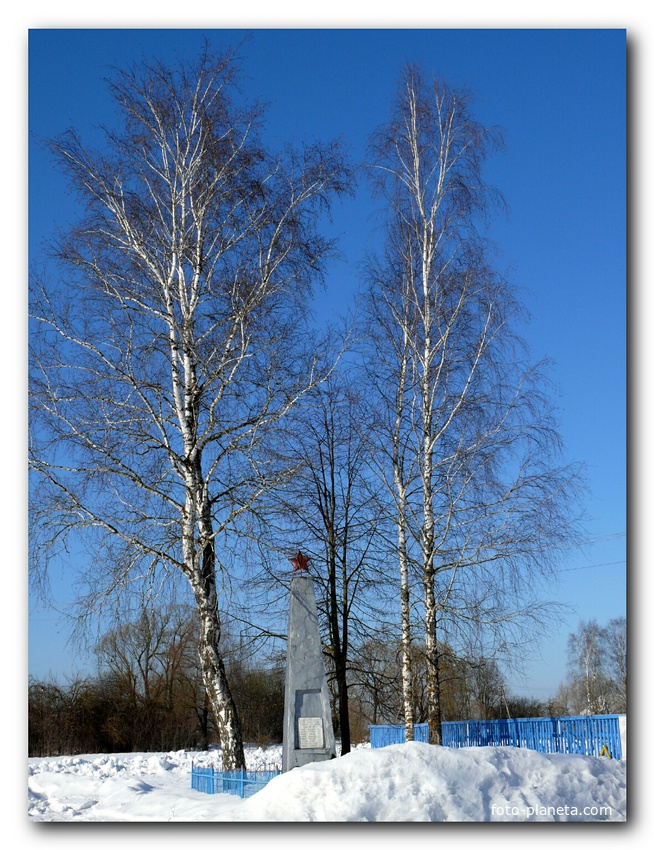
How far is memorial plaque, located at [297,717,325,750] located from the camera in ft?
23.2

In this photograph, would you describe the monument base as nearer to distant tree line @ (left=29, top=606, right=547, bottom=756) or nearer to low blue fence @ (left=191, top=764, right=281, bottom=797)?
low blue fence @ (left=191, top=764, right=281, bottom=797)

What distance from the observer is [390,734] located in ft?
34.7

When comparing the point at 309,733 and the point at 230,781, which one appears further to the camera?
the point at 309,733

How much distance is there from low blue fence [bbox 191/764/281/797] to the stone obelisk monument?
30 cm

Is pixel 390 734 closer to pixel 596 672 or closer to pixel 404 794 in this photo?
pixel 596 672

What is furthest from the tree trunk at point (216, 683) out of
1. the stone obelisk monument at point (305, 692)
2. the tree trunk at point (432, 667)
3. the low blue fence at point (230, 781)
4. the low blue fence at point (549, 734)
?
the low blue fence at point (549, 734)

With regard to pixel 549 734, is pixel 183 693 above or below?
above

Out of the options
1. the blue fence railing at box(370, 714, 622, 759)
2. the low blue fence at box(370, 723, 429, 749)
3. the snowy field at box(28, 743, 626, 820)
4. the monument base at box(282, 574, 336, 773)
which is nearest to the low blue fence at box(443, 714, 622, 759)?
the blue fence railing at box(370, 714, 622, 759)

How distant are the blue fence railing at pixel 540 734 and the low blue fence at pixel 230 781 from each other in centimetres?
213

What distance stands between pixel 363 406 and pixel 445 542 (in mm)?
1796

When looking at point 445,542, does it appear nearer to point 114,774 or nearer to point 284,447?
point 284,447

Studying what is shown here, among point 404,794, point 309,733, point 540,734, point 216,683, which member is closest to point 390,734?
point 540,734

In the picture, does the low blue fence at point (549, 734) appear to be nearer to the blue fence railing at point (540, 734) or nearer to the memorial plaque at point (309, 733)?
→ the blue fence railing at point (540, 734)

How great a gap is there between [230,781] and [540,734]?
12.0 ft
